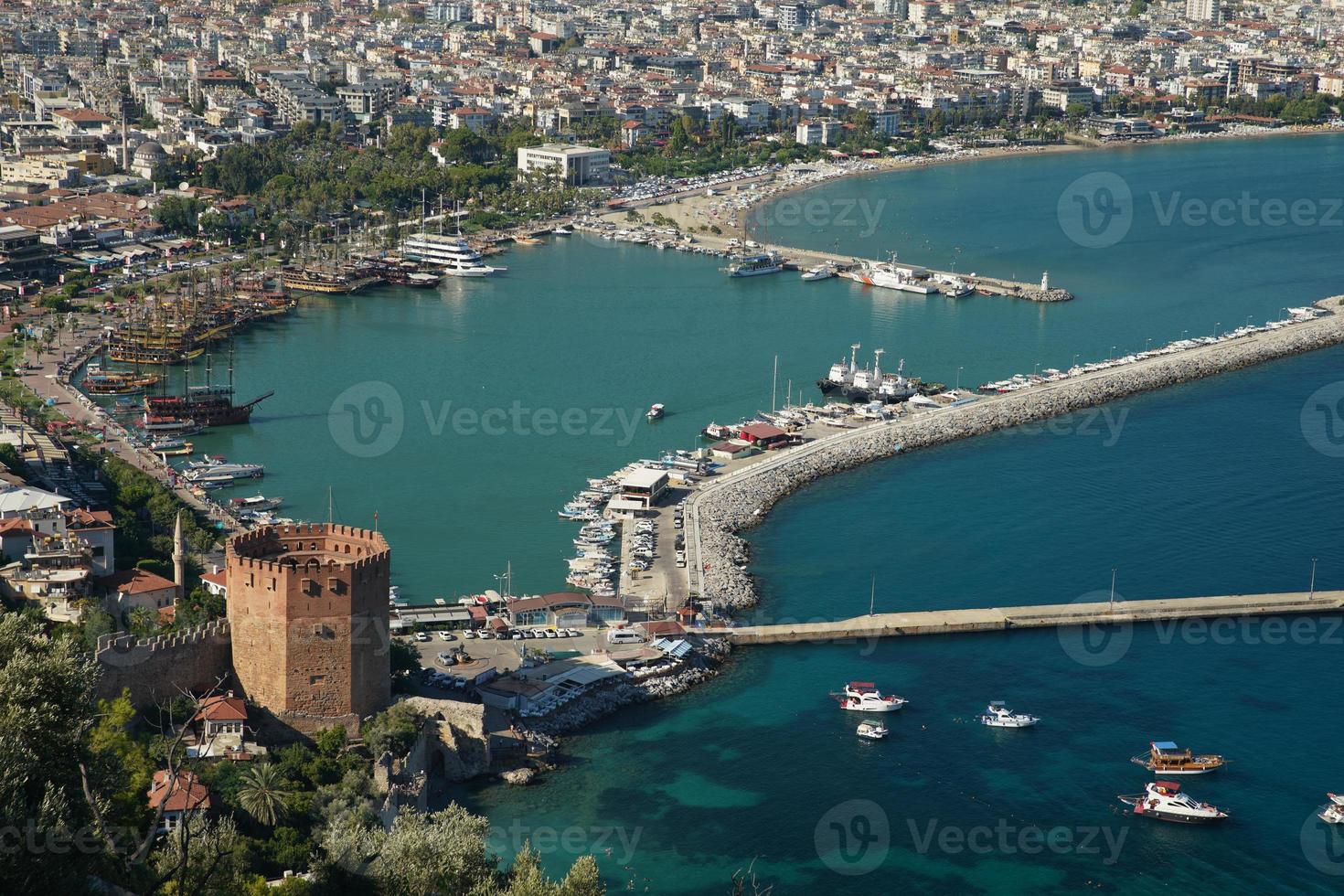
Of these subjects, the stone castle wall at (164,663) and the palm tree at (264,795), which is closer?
the palm tree at (264,795)

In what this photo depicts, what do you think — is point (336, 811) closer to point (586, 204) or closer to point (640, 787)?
point (640, 787)

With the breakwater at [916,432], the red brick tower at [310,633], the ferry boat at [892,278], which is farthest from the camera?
the ferry boat at [892,278]

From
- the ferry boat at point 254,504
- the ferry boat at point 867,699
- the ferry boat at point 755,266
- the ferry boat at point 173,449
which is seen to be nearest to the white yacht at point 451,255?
the ferry boat at point 755,266

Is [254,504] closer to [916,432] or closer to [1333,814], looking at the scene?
[916,432]

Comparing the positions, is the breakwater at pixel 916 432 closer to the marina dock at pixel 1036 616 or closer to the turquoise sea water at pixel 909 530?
the turquoise sea water at pixel 909 530

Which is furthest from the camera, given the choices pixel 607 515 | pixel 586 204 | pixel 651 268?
pixel 586 204

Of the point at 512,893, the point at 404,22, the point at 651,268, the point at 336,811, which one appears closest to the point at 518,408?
the point at 651,268

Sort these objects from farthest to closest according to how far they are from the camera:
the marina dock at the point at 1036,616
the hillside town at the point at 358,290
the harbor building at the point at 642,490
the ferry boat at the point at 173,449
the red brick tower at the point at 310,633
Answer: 1. the ferry boat at the point at 173,449
2. the harbor building at the point at 642,490
3. the marina dock at the point at 1036,616
4. the red brick tower at the point at 310,633
5. the hillside town at the point at 358,290
